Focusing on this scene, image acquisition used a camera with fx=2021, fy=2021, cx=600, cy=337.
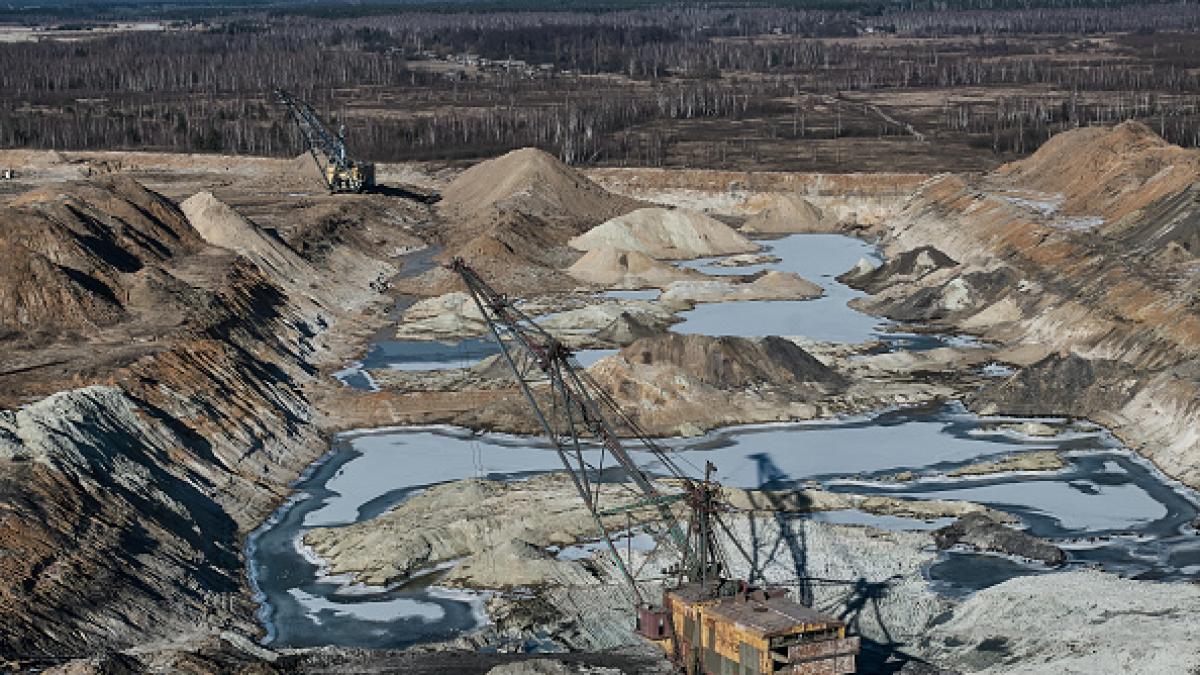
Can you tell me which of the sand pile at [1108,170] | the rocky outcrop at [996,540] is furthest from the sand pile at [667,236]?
the rocky outcrop at [996,540]

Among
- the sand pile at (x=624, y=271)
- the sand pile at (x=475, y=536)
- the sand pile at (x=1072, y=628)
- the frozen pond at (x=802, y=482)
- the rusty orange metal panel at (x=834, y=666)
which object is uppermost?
the rusty orange metal panel at (x=834, y=666)

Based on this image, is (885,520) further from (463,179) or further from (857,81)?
(857,81)

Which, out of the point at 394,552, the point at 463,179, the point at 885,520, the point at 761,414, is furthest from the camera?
the point at 463,179

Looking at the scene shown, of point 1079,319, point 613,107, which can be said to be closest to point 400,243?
point 1079,319

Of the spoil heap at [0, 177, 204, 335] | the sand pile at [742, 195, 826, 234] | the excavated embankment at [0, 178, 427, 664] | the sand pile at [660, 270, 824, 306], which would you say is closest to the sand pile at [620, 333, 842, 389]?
the excavated embankment at [0, 178, 427, 664]

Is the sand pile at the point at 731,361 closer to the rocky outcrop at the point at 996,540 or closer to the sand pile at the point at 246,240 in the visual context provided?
the rocky outcrop at the point at 996,540

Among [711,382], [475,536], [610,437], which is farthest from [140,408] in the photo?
[711,382]

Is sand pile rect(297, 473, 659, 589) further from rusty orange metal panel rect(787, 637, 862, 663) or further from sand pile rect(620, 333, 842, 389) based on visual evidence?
sand pile rect(620, 333, 842, 389)
